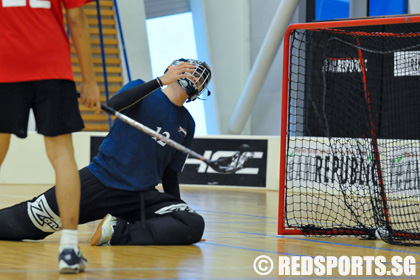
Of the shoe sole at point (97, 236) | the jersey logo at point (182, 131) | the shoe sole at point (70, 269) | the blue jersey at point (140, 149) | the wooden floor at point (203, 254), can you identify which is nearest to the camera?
the shoe sole at point (70, 269)

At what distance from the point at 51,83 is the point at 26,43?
17cm

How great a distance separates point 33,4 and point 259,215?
Result: 3.53 metres

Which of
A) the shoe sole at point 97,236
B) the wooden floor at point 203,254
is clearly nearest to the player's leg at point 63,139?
the wooden floor at point 203,254

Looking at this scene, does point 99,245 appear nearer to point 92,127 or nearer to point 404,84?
point 404,84

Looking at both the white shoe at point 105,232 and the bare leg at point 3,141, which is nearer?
the bare leg at point 3,141

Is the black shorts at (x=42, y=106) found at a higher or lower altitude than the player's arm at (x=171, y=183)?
higher

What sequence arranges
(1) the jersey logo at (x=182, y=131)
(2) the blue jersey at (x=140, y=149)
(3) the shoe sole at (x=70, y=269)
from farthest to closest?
(1) the jersey logo at (x=182, y=131) → (2) the blue jersey at (x=140, y=149) → (3) the shoe sole at (x=70, y=269)

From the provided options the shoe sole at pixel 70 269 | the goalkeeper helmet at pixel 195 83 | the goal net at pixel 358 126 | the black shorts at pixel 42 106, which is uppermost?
the black shorts at pixel 42 106

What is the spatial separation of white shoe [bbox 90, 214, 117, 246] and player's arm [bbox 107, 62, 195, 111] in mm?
551

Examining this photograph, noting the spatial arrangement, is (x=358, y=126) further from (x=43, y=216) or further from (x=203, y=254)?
(x=43, y=216)

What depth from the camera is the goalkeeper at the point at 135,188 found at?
348 cm

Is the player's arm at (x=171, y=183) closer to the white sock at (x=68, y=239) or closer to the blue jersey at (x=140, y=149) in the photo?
Answer: the blue jersey at (x=140, y=149)

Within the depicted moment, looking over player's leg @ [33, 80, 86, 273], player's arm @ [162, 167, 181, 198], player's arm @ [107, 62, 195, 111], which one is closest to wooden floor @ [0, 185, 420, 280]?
player's leg @ [33, 80, 86, 273]

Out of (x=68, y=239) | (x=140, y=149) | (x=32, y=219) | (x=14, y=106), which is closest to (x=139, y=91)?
(x=140, y=149)
